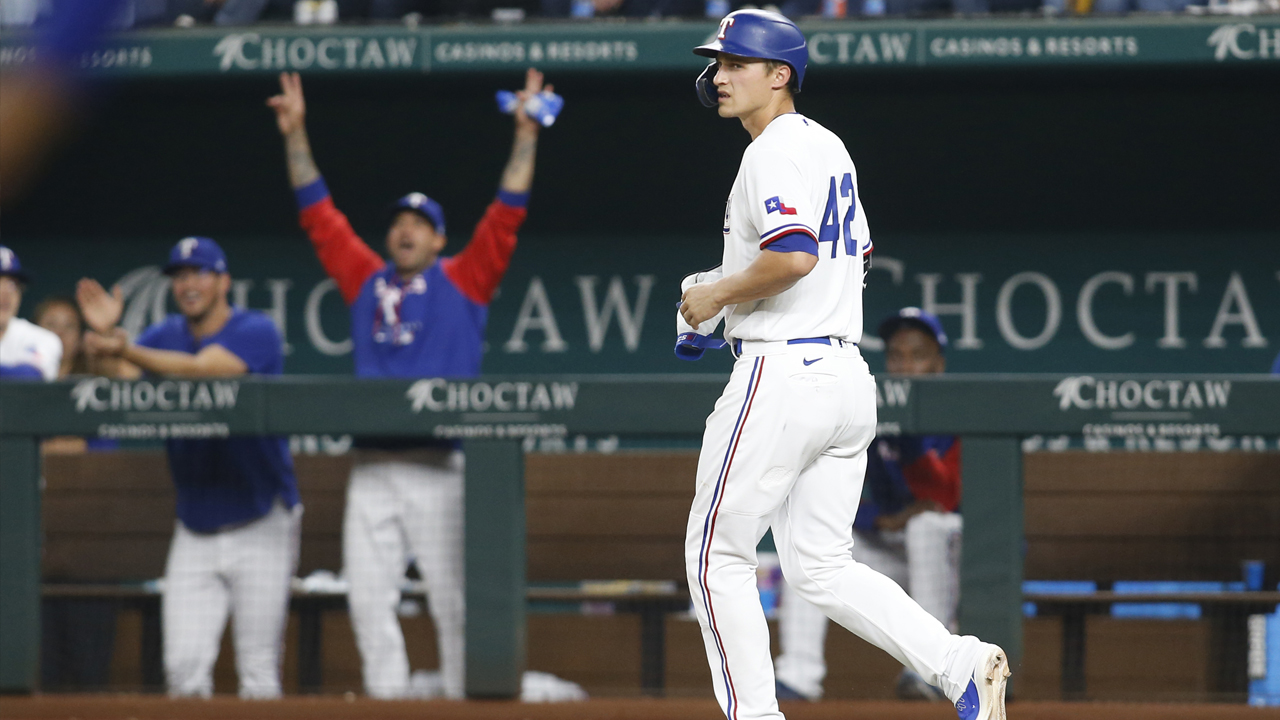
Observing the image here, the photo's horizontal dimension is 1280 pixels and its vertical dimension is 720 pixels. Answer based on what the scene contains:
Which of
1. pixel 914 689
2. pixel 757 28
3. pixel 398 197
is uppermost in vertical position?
pixel 398 197

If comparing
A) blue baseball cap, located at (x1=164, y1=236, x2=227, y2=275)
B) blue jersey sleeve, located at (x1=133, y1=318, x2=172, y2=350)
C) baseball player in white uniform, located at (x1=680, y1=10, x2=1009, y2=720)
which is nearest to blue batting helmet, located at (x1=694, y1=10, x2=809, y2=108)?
baseball player in white uniform, located at (x1=680, y1=10, x2=1009, y2=720)

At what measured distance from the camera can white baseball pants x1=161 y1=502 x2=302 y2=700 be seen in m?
4.41

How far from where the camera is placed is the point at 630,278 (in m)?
7.07

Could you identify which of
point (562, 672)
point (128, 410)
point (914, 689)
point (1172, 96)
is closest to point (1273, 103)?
point (1172, 96)

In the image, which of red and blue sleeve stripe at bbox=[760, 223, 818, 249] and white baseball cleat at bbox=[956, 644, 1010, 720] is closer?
red and blue sleeve stripe at bbox=[760, 223, 818, 249]

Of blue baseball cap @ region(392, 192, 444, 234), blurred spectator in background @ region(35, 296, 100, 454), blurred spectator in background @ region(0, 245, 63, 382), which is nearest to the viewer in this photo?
blue baseball cap @ region(392, 192, 444, 234)

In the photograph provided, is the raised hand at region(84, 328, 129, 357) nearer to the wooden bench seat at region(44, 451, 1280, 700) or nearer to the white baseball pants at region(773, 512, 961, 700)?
the wooden bench seat at region(44, 451, 1280, 700)

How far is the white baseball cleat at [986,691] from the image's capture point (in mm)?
2967

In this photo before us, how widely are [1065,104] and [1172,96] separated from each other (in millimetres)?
455

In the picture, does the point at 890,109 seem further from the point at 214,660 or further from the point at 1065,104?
the point at 214,660

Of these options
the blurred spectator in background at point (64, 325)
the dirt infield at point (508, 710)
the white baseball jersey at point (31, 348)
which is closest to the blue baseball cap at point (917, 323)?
the dirt infield at point (508, 710)

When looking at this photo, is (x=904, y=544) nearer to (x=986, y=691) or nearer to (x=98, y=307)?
(x=986, y=691)

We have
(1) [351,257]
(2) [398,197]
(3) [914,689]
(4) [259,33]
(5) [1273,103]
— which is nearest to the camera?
(3) [914,689]

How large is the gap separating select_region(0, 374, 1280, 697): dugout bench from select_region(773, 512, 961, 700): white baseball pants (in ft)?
0.20
